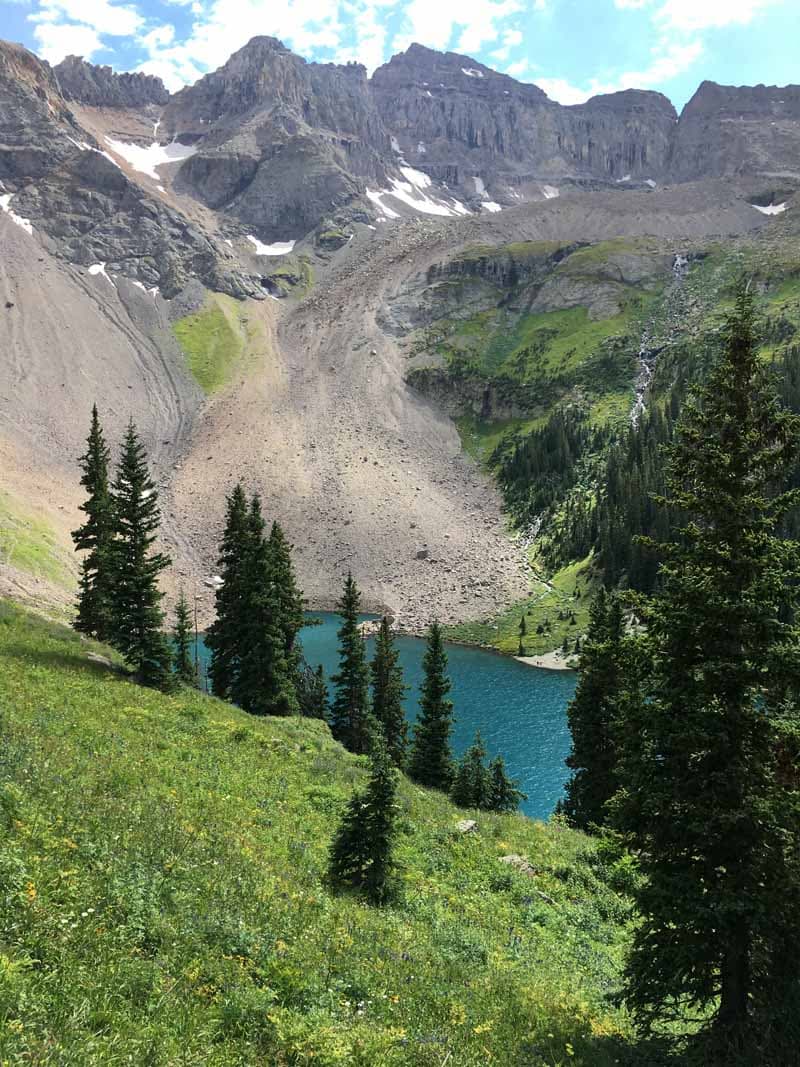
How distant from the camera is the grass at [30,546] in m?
74.4

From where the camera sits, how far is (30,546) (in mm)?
79500

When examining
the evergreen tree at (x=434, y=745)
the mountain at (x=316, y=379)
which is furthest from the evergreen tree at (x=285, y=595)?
the mountain at (x=316, y=379)

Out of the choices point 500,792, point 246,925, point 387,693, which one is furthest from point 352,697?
point 246,925

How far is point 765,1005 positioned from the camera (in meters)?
9.66

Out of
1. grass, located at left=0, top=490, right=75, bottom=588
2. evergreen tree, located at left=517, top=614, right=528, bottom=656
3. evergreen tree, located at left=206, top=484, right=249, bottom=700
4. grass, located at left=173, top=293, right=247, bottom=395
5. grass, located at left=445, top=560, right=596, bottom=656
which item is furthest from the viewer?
grass, located at left=173, top=293, right=247, bottom=395

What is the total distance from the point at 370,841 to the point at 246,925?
17.6 ft

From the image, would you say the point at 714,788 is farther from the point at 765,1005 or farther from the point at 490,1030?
the point at 490,1030

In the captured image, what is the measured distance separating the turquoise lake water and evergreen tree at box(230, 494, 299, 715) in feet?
48.3

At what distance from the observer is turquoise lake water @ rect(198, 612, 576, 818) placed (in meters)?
54.6

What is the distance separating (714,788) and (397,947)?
22.1 ft

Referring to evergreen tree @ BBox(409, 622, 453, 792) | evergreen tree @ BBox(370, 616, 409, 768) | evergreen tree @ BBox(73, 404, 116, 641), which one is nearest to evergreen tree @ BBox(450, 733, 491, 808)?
evergreen tree @ BBox(409, 622, 453, 792)

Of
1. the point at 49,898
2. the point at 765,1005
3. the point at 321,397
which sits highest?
the point at 321,397

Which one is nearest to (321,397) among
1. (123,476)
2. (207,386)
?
(207,386)

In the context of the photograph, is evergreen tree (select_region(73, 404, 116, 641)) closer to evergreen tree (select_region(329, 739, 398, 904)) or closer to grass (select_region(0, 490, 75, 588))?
evergreen tree (select_region(329, 739, 398, 904))
